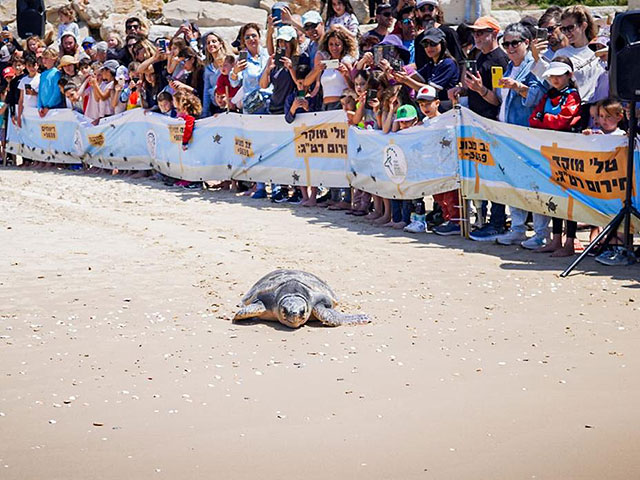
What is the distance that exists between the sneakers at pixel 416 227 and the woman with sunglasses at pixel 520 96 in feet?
3.51

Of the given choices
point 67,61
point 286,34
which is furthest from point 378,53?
point 67,61

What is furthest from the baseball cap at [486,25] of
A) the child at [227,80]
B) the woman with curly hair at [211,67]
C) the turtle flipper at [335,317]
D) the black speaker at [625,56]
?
the woman with curly hair at [211,67]

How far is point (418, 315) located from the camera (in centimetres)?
781

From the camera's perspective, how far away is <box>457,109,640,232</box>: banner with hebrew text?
31.0ft

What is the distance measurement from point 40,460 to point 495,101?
715 cm

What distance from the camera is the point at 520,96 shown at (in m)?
10.6

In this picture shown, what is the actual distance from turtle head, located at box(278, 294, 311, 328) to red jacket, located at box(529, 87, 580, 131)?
3.74 metres

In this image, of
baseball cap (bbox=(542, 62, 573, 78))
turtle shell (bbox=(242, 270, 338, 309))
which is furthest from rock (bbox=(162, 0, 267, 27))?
turtle shell (bbox=(242, 270, 338, 309))

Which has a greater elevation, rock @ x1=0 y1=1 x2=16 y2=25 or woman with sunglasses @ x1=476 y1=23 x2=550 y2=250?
rock @ x1=0 y1=1 x2=16 y2=25

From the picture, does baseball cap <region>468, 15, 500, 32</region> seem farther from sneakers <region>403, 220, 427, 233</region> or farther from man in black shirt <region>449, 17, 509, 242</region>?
sneakers <region>403, 220, 427, 233</region>

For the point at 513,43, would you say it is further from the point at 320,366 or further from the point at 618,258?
the point at 320,366

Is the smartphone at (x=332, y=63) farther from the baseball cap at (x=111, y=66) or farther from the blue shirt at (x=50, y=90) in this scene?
the blue shirt at (x=50, y=90)

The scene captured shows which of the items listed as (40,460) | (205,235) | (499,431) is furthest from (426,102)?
(40,460)

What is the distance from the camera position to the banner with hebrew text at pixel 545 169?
944cm
